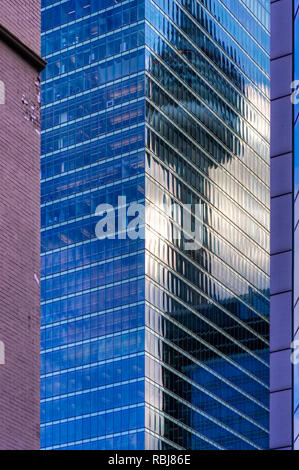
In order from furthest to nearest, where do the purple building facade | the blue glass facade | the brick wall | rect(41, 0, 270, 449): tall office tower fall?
1. rect(41, 0, 270, 449): tall office tower
2. the purple building facade
3. the blue glass facade
4. the brick wall

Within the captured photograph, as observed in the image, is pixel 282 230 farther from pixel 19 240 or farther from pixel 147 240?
pixel 147 240

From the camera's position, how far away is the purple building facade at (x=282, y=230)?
35.7 m

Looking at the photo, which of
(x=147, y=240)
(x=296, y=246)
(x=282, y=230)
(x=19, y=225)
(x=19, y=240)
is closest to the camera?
(x=19, y=240)

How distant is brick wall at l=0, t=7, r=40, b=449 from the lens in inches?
1345

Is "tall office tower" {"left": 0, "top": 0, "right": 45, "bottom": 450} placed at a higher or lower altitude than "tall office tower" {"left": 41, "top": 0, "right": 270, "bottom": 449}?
lower

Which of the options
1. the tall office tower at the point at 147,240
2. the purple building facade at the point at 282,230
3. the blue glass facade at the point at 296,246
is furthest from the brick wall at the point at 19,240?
the tall office tower at the point at 147,240

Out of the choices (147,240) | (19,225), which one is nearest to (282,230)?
(19,225)

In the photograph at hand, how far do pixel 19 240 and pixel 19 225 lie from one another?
437mm

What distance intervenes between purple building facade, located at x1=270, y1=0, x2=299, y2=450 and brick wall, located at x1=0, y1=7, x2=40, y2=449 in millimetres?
6495

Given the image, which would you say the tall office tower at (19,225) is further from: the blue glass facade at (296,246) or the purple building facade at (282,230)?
the blue glass facade at (296,246)

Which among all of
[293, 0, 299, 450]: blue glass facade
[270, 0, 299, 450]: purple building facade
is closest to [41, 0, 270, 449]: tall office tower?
[270, 0, 299, 450]: purple building facade

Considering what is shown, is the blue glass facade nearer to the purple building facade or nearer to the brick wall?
the purple building facade

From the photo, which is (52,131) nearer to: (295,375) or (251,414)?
(251,414)

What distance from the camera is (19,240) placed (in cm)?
3588
